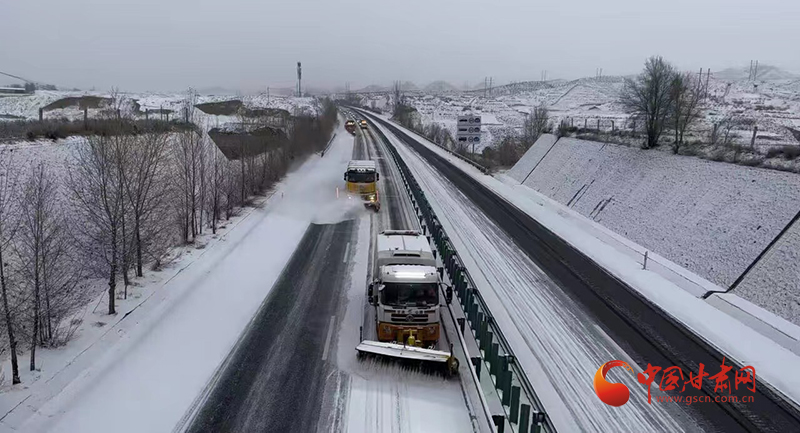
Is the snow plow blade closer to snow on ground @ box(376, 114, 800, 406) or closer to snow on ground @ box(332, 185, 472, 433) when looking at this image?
snow on ground @ box(332, 185, 472, 433)

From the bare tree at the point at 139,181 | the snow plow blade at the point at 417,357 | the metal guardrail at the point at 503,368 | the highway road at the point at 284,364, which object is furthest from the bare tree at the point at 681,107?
the bare tree at the point at 139,181

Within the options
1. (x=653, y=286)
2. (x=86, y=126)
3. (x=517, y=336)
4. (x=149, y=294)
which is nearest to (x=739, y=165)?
(x=653, y=286)

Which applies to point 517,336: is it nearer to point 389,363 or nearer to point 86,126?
point 389,363

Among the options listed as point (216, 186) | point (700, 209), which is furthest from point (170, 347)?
point (700, 209)

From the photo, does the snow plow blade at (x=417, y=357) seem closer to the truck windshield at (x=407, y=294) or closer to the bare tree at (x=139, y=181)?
the truck windshield at (x=407, y=294)

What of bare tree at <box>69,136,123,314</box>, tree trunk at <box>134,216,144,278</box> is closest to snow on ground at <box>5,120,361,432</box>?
tree trunk at <box>134,216,144,278</box>

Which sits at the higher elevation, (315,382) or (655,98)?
(655,98)

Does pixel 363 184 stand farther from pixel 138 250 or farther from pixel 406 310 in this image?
pixel 406 310
